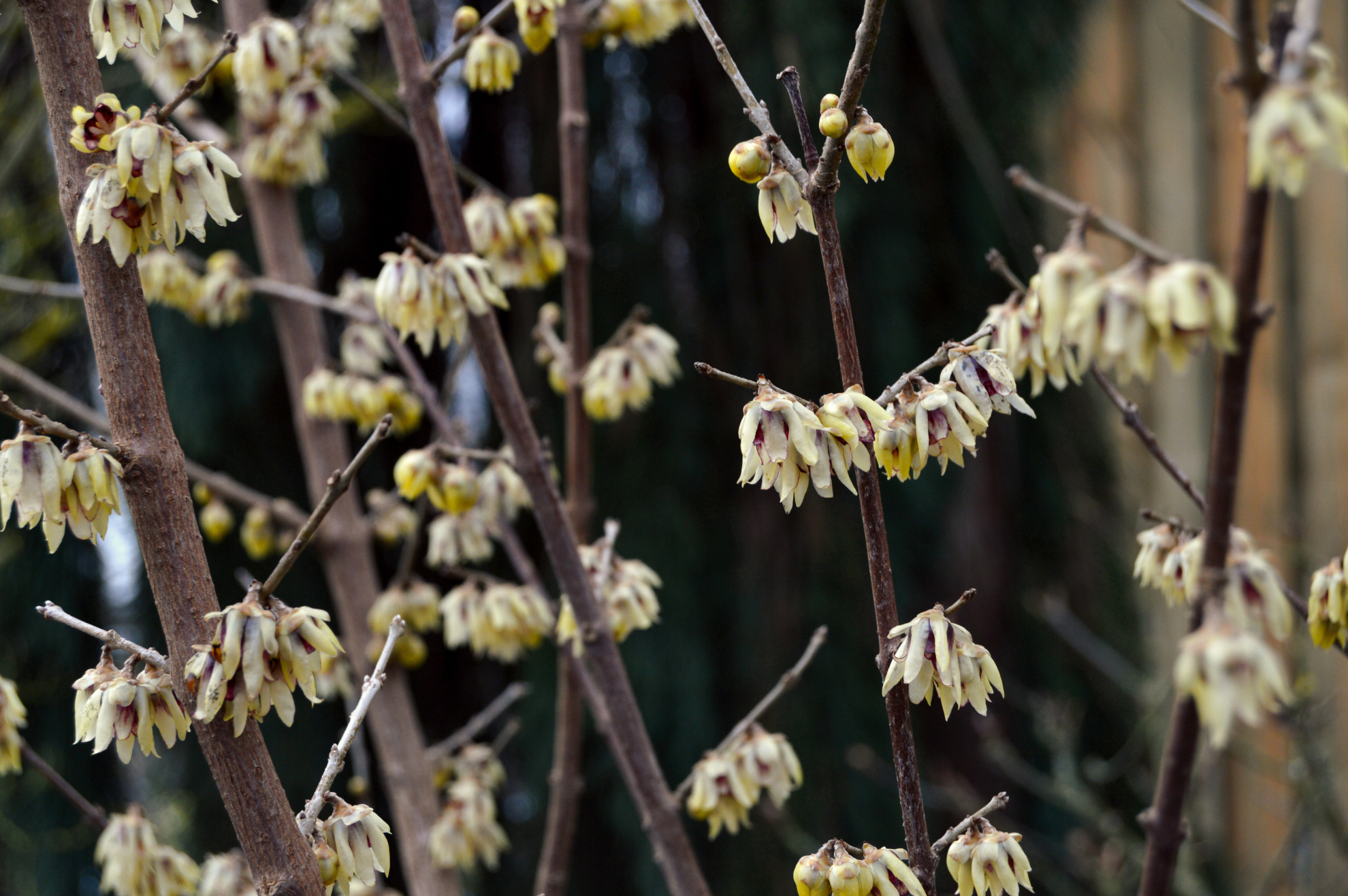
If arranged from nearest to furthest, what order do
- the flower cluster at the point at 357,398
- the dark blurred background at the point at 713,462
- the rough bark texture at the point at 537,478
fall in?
the rough bark texture at the point at 537,478 → the flower cluster at the point at 357,398 → the dark blurred background at the point at 713,462

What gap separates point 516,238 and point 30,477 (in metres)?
0.56

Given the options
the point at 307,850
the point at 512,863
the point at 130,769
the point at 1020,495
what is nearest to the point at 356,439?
the point at 130,769

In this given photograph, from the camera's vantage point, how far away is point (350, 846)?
1.99ft

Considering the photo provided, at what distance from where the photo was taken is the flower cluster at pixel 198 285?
1.14m

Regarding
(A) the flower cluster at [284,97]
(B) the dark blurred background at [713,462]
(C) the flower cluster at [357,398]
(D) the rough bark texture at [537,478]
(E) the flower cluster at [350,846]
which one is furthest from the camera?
(B) the dark blurred background at [713,462]

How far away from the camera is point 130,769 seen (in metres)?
1.77

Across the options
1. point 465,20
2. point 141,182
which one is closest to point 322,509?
point 141,182

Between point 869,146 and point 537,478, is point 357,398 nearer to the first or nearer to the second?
point 537,478

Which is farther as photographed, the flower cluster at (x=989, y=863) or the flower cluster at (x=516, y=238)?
the flower cluster at (x=516, y=238)

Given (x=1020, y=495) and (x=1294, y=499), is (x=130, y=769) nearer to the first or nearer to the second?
(x=1020, y=495)

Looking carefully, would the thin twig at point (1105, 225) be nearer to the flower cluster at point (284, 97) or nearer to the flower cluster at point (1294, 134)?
the flower cluster at point (1294, 134)

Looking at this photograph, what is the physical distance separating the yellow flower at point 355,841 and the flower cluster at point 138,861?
0.28 m

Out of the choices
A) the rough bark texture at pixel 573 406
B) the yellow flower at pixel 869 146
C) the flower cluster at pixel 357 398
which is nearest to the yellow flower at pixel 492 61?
the rough bark texture at pixel 573 406

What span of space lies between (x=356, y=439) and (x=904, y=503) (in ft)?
3.54
